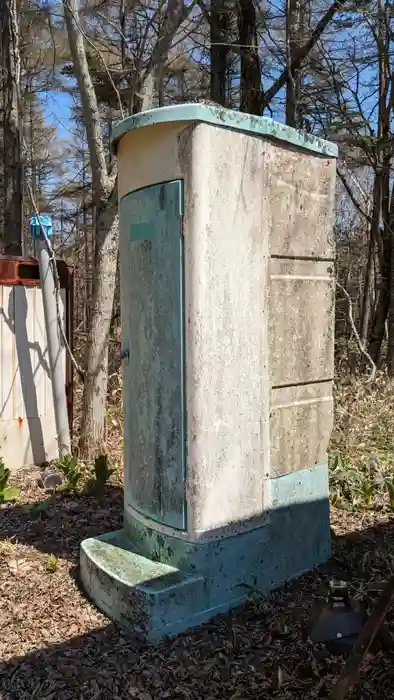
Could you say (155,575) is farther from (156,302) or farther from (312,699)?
(156,302)

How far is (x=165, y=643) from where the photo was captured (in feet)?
9.51

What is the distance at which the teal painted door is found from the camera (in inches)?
121

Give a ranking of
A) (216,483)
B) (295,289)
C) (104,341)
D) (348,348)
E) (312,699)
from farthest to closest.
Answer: (348,348), (104,341), (295,289), (216,483), (312,699)


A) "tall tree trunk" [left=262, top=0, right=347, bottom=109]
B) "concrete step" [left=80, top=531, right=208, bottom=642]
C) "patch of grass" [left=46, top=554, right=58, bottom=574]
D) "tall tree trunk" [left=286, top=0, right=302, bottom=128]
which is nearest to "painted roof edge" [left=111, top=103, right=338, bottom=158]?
"concrete step" [left=80, top=531, right=208, bottom=642]

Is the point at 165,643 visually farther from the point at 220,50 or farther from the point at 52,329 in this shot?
the point at 220,50

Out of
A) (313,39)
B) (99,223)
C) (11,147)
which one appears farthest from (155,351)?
(11,147)

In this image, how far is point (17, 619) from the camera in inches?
126

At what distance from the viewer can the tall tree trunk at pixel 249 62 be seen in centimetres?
836

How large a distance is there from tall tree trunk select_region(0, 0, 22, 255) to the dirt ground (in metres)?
5.14

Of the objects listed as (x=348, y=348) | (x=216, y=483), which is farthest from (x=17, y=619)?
(x=348, y=348)

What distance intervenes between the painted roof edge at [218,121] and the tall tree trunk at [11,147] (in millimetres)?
5068

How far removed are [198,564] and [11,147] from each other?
6.85m

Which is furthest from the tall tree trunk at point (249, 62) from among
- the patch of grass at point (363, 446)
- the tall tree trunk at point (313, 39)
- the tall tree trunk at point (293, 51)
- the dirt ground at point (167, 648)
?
the dirt ground at point (167, 648)

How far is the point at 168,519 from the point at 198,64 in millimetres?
8241
